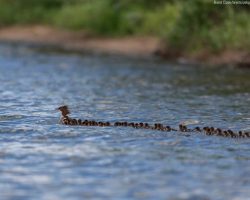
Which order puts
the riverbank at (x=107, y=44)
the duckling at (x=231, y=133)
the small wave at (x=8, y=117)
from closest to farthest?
1. the duckling at (x=231, y=133)
2. the small wave at (x=8, y=117)
3. the riverbank at (x=107, y=44)

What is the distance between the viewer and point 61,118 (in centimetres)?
1573

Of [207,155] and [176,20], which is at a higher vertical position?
[176,20]

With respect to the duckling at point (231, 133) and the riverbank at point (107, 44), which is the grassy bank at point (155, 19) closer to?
the riverbank at point (107, 44)

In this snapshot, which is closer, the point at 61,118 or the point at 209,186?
the point at 209,186

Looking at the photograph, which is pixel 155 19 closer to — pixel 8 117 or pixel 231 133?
pixel 8 117

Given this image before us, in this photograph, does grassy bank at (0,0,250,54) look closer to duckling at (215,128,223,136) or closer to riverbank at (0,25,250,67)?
riverbank at (0,25,250,67)

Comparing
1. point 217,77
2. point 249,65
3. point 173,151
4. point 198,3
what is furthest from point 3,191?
point 198,3

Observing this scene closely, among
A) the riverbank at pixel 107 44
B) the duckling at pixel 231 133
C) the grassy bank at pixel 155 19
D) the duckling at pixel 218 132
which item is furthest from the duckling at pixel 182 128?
the grassy bank at pixel 155 19

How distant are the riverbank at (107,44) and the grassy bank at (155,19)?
0.28 meters

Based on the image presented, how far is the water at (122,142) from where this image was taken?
10.2m

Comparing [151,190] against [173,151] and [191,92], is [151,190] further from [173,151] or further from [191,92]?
[191,92]

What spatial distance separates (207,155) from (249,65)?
638 inches

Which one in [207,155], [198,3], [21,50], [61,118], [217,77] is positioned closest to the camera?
[207,155]

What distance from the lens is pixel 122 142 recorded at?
13.1 metres
